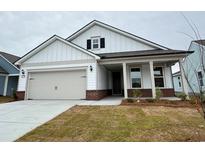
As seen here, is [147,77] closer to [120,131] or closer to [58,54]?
[58,54]

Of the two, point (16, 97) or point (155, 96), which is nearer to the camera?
point (155, 96)

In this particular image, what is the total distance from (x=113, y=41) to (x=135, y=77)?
420cm

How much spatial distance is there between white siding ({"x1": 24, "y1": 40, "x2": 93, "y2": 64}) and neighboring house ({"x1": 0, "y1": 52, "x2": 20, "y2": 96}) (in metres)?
7.19

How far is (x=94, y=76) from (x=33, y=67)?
17.7 ft

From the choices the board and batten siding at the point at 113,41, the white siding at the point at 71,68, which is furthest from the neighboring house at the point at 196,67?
the white siding at the point at 71,68

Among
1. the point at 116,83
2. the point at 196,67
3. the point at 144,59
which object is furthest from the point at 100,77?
the point at 196,67

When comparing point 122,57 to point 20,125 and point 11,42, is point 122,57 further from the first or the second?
point 11,42

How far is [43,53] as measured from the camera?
1095 cm

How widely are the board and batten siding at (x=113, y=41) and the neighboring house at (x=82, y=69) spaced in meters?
0.09

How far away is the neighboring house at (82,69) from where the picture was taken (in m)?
9.88

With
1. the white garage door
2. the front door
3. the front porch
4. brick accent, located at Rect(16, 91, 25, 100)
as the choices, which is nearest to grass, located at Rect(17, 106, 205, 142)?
the white garage door

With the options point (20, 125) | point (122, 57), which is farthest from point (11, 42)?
point (20, 125)

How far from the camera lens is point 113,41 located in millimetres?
12844

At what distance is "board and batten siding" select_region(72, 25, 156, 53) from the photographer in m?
12.5
